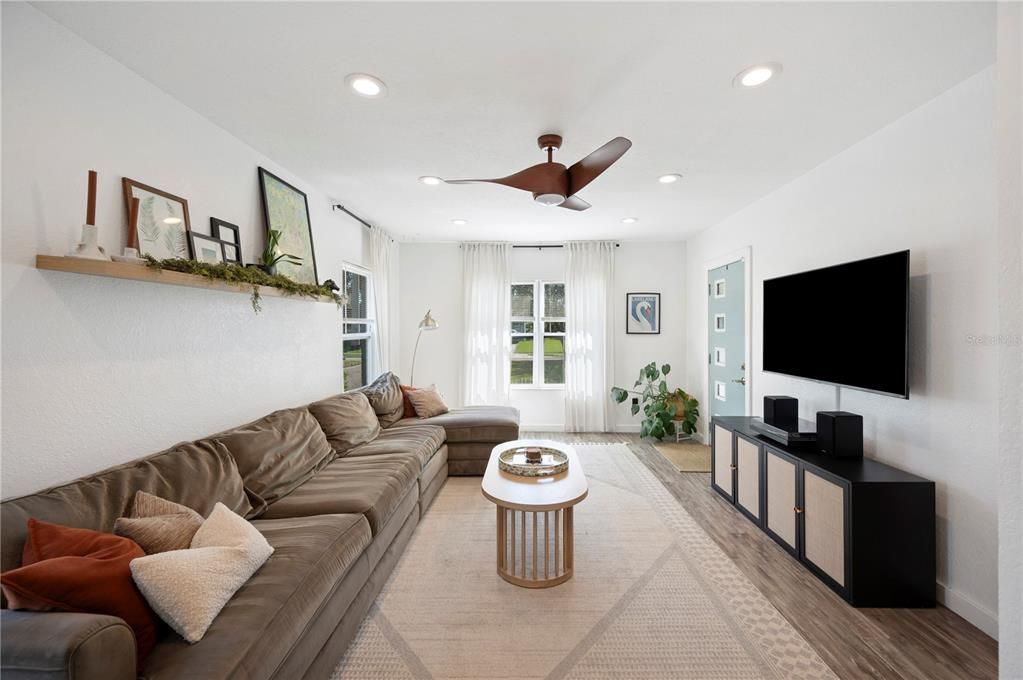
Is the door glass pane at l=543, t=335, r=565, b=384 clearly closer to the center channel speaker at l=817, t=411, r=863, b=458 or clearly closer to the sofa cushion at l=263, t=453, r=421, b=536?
the sofa cushion at l=263, t=453, r=421, b=536

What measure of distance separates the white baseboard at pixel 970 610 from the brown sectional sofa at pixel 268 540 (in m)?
2.83

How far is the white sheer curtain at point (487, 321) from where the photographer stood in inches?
219

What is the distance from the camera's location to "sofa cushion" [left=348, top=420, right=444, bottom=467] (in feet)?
9.89

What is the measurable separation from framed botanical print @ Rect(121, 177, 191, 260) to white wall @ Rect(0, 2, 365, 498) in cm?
6

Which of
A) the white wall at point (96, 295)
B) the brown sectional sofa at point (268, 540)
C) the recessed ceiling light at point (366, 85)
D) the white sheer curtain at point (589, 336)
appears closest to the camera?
the brown sectional sofa at point (268, 540)

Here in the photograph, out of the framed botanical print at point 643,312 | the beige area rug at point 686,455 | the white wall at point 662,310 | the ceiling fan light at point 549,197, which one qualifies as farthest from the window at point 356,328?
the beige area rug at point 686,455

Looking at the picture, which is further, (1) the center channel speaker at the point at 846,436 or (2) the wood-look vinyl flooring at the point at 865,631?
(1) the center channel speaker at the point at 846,436

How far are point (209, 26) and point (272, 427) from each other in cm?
198

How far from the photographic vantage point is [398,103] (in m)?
2.16

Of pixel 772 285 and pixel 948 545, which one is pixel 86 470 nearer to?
pixel 948 545

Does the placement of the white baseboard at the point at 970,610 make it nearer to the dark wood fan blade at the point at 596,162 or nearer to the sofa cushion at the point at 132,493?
the dark wood fan blade at the point at 596,162

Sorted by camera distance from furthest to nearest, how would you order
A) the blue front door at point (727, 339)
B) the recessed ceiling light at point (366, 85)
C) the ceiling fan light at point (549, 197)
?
the blue front door at point (727, 339) < the ceiling fan light at point (549, 197) < the recessed ceiling light at point (366, 85)

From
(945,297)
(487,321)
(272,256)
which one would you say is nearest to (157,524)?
(272,256)

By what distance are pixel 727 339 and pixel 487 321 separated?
115 inches
